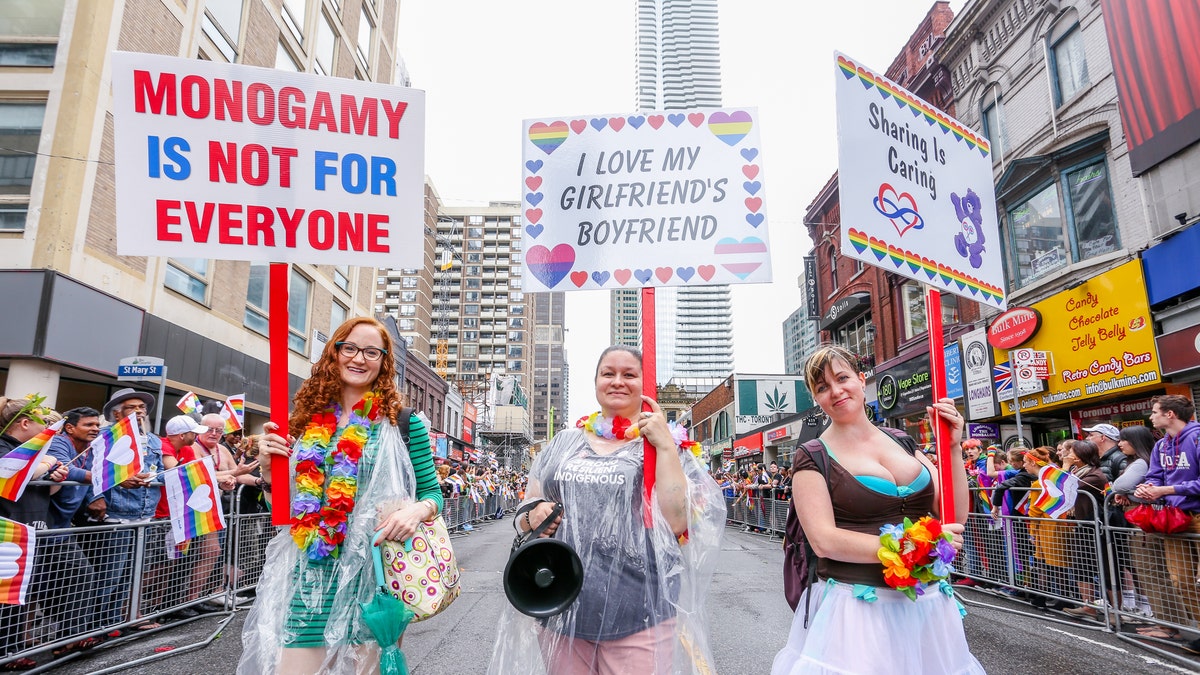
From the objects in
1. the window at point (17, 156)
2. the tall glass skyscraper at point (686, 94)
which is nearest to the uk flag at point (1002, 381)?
the window at point (17, 156)

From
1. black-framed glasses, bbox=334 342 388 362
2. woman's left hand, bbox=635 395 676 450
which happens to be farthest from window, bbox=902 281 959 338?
black-framed glasses, bbox=334 342 388 362

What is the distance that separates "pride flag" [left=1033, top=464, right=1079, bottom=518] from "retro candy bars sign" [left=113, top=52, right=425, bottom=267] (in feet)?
23.4

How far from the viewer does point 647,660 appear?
2.68 metres

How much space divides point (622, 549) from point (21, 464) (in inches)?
191

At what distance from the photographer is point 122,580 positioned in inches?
232

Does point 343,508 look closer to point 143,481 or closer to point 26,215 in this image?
point 143,481

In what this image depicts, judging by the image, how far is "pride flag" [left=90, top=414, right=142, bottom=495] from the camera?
584 centimetres

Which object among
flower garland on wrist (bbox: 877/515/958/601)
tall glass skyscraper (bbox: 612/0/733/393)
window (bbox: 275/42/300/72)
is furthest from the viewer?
tall glass skyscraper (bbox: 612/0/733/393)

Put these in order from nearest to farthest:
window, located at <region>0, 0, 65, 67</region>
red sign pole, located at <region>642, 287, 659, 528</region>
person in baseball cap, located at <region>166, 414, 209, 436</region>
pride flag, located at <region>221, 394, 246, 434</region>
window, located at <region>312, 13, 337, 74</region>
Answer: red sign pole, located at <region>642, 287, 659, 528</region>, person in baseball cap, located at <region>166, 414, 209, 436</region>, pride flag, located at <region>221, 394, 246, 434</region>, window, located at <region>0, 0, 65, 67</region>, window, located at <region>312, 13, 337, 74</region>

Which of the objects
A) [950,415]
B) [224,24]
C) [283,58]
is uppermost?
[283,58]

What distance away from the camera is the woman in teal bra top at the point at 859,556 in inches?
98.0

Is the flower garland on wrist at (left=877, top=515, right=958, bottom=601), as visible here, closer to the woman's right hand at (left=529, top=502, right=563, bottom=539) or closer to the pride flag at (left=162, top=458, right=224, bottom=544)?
the woman's right hand at (left=529, top=502, right=563, bottom=539)

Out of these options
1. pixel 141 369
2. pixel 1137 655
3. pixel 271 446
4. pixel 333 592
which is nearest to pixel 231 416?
pixel 141 369

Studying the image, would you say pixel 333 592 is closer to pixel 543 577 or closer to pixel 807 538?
pixel 543 577
